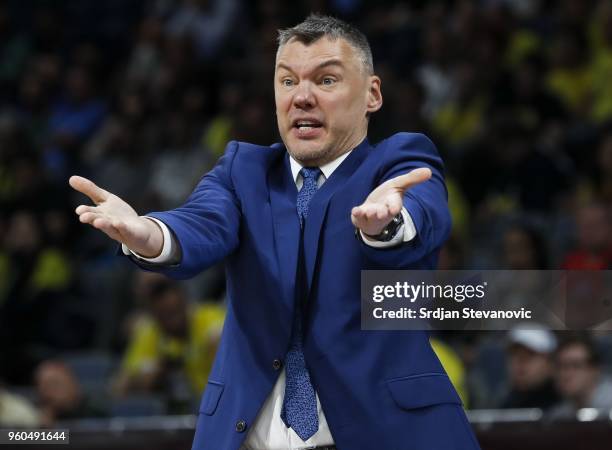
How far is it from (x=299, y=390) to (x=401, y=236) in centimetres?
44

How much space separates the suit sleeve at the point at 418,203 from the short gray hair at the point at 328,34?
0.83 ft

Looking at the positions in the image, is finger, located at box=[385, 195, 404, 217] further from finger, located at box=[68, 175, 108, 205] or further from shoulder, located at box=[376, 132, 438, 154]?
finger, located at box=[68, 175, 108, 205]

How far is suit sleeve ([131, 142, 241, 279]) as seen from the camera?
2494mm

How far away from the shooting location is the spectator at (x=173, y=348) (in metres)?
5.82

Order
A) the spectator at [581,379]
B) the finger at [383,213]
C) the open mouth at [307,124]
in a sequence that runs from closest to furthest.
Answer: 1. the finger at [383,213]
2. the open mouth at [307,124]
3. the spectator at [581,379]

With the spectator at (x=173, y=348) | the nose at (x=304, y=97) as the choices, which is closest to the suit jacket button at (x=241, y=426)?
the nose at (x=304, y=97)

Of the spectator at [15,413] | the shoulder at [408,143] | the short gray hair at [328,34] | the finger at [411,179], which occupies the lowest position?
the finger at [411,179]

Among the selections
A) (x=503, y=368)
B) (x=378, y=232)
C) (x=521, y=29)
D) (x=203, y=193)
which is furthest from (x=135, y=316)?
(x=378, y=232)

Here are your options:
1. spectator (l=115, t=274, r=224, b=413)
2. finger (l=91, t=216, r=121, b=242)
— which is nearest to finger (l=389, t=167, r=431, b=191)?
finger (l=91, t=216, r=121, b=242)

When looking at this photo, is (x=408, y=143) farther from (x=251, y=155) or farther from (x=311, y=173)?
(x=251, y=155)

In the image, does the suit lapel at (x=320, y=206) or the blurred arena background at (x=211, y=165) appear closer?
the suit lapel at (x=320, y=206)

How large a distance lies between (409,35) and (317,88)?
5.32 metres

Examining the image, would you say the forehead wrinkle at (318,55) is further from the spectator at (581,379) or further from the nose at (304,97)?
the spectator at (581,379)

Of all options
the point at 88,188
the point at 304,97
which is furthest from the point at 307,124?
the point at 88,188
